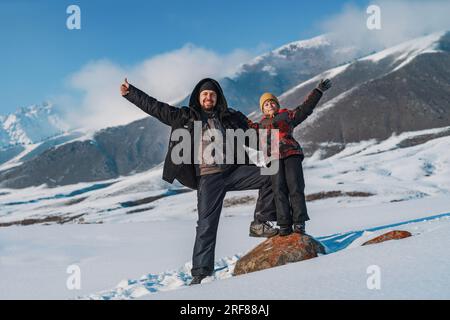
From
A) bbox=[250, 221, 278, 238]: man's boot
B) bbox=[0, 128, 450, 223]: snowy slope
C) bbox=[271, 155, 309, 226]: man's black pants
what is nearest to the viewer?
bbox=[271, 155, 309, 226]: man's black pants

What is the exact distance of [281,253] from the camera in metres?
7.05

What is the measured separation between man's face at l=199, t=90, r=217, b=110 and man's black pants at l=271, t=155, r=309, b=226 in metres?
1.55

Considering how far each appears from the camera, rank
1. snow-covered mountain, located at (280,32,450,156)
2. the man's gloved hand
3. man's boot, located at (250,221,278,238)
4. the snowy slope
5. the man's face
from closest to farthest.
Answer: the man's face < the man's gloved hand < man's boot, located at (250,221,278,238) < the snowy slope < snow-covered mountain, located at (280,32,450,156)

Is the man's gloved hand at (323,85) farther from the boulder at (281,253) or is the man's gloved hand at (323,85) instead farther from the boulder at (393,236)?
the boulder at (393,236)

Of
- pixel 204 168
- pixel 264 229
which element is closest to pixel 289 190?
pixel 264 229

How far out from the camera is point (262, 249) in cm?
756

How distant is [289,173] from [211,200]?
144 centimetres

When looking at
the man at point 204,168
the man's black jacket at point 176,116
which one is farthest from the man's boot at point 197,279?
the man's black jacket at point 176,116

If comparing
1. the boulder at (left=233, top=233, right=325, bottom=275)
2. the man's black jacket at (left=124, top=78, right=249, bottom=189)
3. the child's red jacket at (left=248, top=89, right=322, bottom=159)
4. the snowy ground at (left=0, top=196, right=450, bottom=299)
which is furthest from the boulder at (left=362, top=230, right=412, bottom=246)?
the man's black jacket at (left=124, top=78, right=249, bottom=189)

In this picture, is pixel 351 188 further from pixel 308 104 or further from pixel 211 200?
pixel 211 200

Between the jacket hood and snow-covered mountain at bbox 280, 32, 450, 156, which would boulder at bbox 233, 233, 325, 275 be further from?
snow-covered mountain at bbox 280, 32, 450, 156

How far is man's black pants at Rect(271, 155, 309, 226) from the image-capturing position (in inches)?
292

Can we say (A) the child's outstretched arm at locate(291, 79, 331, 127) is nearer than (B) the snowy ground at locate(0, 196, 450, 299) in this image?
No
